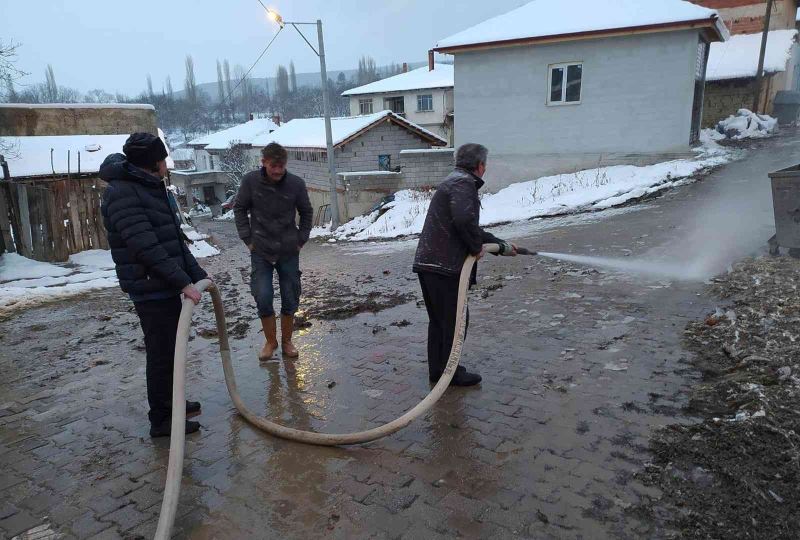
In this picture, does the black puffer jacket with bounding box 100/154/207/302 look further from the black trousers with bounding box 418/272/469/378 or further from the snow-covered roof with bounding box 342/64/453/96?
the snow-covered roof with bounding box 342/64/453/96

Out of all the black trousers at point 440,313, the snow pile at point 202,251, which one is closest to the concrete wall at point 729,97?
the snow pile at point 202,251

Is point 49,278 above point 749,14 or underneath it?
underneath

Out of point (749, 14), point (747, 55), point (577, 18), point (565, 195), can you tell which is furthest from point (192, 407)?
point (749, 14)

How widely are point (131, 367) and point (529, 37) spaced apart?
1532 cm

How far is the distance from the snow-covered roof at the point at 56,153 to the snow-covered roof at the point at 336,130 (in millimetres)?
9071

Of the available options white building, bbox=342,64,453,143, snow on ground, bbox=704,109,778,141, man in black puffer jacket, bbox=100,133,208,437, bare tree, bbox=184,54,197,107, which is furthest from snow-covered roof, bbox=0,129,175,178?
bare tree, bbox=184,54,197,107

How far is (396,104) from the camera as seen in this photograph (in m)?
40.9

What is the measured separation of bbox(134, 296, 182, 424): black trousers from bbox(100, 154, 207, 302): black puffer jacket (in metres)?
0.08

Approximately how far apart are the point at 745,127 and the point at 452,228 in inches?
911

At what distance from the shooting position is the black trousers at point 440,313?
155 inches

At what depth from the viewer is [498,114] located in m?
17.7

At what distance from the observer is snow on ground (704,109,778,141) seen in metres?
21.1

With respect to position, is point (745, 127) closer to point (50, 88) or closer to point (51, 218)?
point (51, 218)

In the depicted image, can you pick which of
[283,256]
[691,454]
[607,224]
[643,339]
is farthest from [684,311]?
[607,224]
